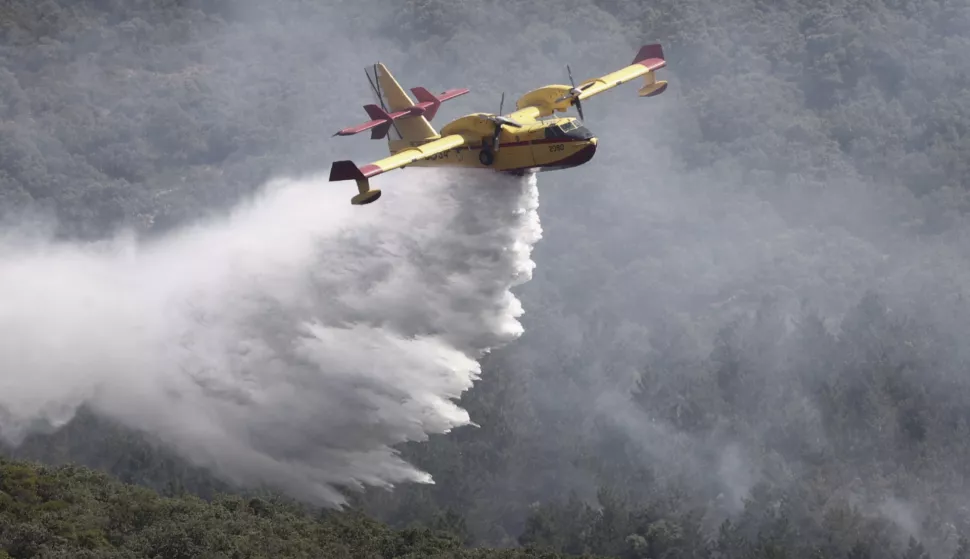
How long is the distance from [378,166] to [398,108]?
23.3 feet

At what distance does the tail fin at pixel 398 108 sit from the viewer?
42.8m

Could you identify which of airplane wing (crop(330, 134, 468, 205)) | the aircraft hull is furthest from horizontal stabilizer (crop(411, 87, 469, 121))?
the aircraft hull

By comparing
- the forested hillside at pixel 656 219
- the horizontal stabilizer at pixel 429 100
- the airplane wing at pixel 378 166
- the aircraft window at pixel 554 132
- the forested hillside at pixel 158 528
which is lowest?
the forested hillside at pixel 656 219

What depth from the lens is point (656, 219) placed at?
113 m

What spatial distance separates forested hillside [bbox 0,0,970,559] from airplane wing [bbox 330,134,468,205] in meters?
20.5

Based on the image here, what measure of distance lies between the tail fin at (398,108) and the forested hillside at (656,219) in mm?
16775

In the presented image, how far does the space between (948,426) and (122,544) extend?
4859 cm

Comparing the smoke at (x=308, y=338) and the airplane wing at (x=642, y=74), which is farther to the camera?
the airplane wing at (x=642, y=74)

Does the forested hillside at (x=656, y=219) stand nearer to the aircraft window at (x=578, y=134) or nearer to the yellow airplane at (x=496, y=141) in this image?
the yellow airplane at (x=496, y=141)

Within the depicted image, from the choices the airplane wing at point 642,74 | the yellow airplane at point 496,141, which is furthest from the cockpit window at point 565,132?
the airplane wing at point 642,74

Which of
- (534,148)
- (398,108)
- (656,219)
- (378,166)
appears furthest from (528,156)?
(656,219)

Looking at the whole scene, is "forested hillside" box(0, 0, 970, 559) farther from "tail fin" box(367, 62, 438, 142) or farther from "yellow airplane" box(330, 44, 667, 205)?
"yellow airplane" box(330, 44, 667, 205)

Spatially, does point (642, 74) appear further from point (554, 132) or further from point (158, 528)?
point (158, 528)

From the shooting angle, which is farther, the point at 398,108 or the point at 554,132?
the point at 398,108
